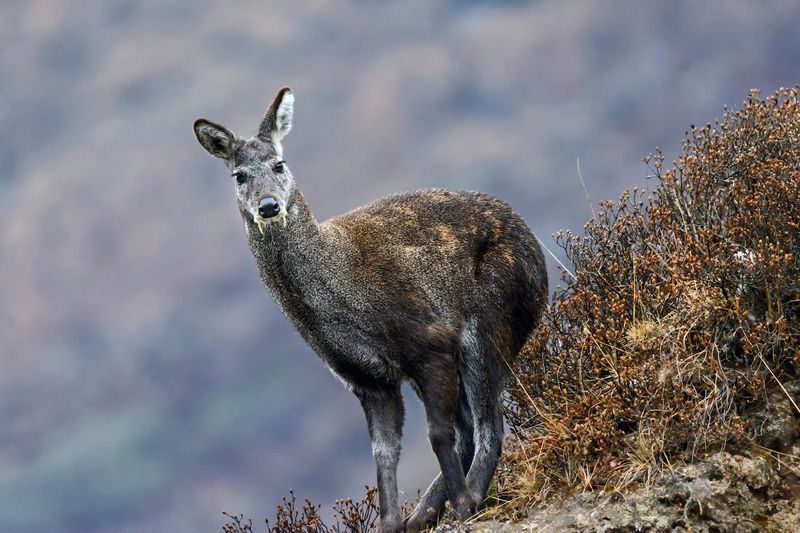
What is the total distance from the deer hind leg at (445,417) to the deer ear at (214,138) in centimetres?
241

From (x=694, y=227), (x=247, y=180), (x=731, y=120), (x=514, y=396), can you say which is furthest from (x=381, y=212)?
(x=731, y=120)

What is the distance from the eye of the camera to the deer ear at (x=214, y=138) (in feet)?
27.7

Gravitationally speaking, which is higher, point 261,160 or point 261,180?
point 261,160

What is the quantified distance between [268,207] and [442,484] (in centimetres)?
282

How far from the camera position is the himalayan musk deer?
816cm

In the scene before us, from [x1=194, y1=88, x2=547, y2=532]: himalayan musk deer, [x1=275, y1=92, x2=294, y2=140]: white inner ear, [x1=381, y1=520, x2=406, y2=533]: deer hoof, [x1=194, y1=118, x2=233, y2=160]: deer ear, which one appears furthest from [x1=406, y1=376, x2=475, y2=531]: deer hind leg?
[x1=194, y1=118, x2=233, y2=160]: deer ear

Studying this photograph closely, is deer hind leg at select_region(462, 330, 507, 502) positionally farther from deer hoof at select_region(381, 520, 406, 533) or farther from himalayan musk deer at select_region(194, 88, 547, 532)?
deer hoof at select_region(381, 520, 406, 533)

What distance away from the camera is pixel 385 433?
8.51 metres

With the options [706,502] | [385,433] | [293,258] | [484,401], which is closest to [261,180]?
[293,258]

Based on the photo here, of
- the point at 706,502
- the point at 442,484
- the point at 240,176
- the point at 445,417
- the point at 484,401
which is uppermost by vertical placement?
the point at 240,176

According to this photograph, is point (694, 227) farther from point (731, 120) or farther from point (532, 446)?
point (532, 446)

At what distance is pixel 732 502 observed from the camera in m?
7.27

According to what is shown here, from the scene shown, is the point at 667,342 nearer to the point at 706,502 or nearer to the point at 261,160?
the point at 706,502

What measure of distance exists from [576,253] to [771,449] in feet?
9.01
